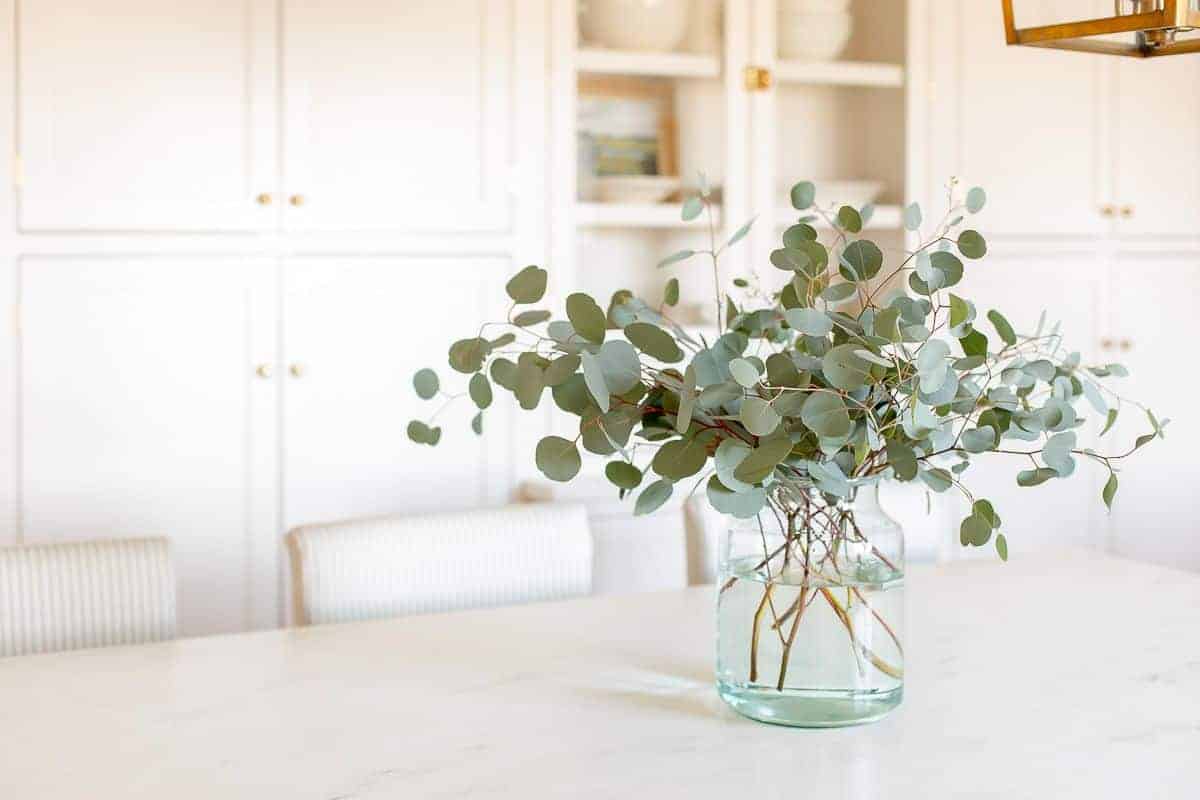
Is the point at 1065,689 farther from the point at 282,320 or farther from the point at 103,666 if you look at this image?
the point at 282,320

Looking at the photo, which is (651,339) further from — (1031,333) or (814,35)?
(1031,333)

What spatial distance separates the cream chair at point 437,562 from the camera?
5.78ft

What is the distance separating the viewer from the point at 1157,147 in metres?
3.49

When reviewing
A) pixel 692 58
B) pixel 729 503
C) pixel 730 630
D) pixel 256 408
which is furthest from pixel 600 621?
pixel 692 58

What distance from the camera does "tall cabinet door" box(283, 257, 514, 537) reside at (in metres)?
2.78

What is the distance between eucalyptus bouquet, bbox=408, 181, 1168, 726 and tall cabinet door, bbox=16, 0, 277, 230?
1476 millimetres

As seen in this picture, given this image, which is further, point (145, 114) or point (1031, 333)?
point (1031, 333)

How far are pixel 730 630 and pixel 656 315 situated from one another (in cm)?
30

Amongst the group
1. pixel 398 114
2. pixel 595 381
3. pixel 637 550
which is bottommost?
pixel 637 550

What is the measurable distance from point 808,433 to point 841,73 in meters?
2.11

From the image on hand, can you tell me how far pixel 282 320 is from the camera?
276 centimetres

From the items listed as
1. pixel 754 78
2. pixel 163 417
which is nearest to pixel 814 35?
pixel 754 78

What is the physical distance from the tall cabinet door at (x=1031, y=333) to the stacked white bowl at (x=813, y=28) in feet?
1.91

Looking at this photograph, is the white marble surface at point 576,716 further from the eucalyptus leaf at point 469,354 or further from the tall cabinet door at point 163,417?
the tall cabinet door at point 163,417
